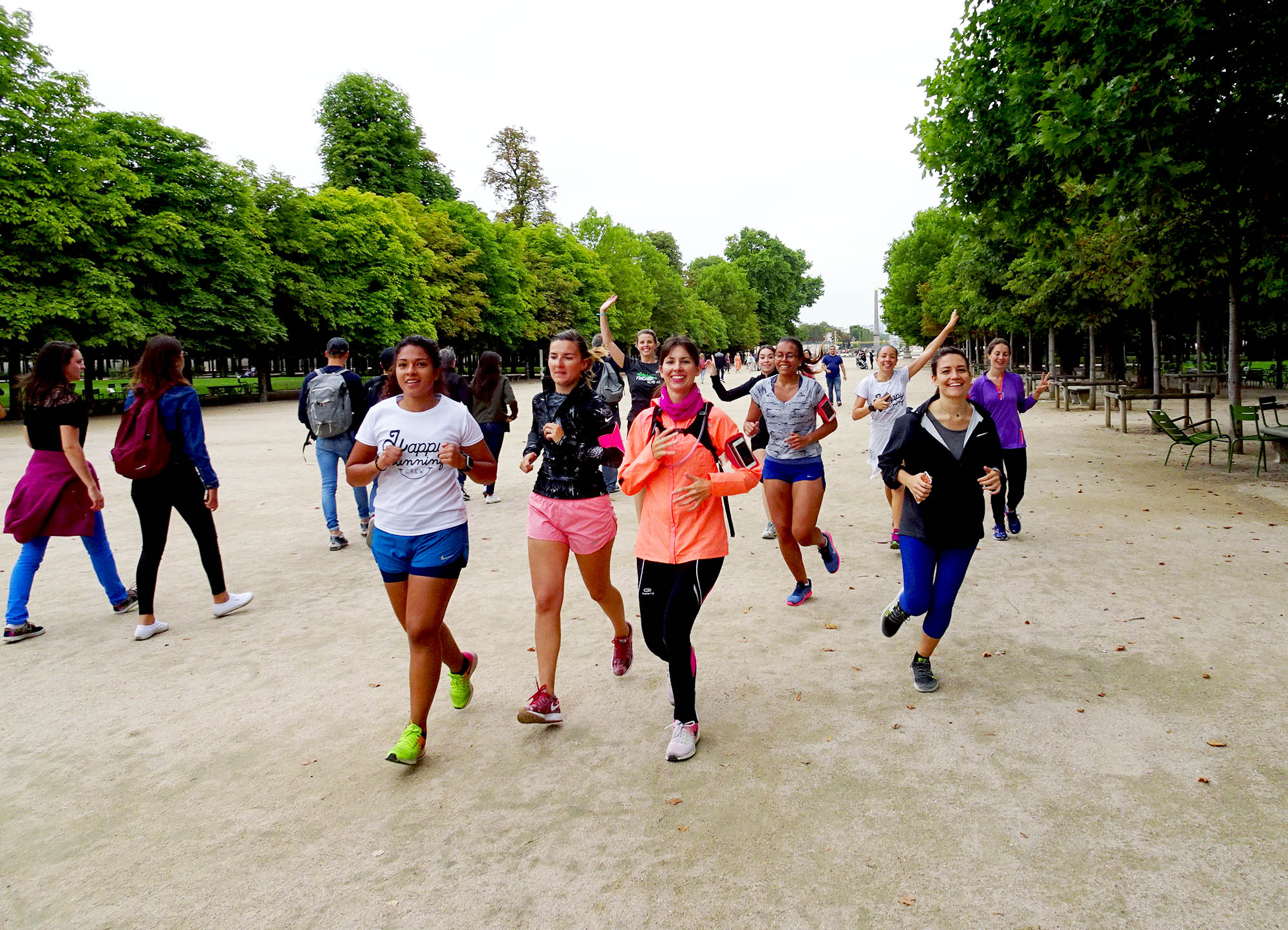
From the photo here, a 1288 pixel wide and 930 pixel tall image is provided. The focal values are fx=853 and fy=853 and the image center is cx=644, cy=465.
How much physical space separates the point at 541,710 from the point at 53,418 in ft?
14.3

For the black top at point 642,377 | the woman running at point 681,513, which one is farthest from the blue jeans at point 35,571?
the black top at point 642,377

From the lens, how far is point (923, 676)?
4711mm

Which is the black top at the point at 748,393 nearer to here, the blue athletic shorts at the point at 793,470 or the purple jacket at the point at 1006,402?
the blue athletic shorts at the point at 793,470

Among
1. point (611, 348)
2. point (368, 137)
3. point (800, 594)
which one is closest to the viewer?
point (800, 594)

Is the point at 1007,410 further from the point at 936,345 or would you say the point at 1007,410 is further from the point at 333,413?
the point at 333,413

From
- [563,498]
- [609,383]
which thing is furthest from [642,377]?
[563,498]

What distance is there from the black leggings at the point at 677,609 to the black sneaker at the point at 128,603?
4621mm

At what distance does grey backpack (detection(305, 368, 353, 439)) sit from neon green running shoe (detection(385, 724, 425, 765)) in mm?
5447

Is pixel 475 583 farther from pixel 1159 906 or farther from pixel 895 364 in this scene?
pixel 1159 906

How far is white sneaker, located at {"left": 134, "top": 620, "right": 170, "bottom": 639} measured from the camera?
5.95 m

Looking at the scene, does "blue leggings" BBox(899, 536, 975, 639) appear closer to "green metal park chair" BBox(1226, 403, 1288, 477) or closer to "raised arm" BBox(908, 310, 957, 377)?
"raised arm" BBox(908, 310, 957, 377)

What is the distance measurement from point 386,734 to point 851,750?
90.8 inches

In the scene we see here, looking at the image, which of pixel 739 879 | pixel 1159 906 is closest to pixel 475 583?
pixel 739 879

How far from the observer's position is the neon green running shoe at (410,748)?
12.8 feet
